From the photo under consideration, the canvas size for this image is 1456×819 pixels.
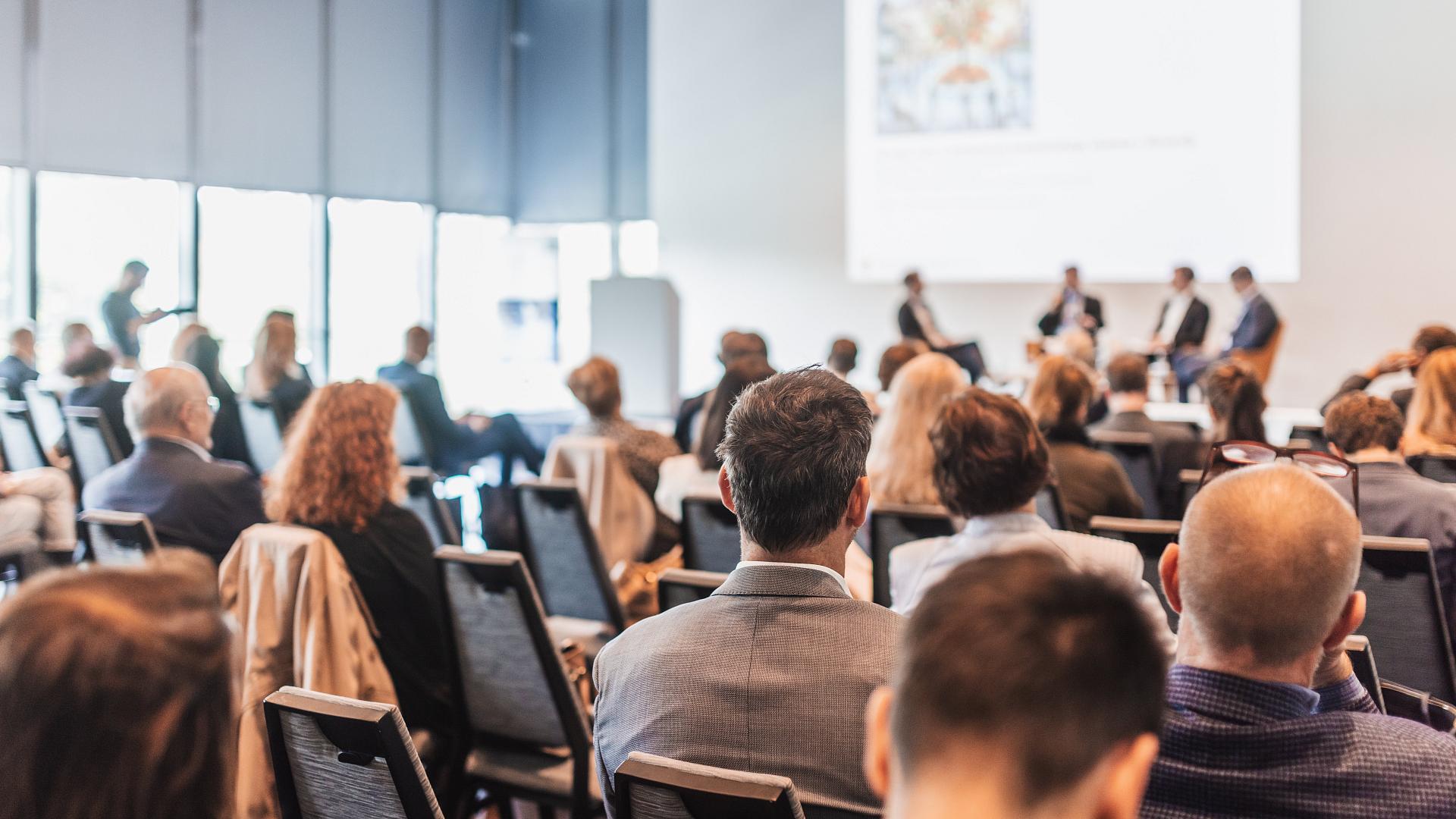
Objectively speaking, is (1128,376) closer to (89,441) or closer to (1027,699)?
(89,441)

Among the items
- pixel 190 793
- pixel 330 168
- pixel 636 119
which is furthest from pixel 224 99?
pixel 190 793

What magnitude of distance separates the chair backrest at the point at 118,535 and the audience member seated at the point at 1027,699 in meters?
2.78

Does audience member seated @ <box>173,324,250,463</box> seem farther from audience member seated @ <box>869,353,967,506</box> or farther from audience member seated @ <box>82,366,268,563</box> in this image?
audience member seated @ <box>869,353,967,506</box>

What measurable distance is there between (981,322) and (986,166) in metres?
1.63

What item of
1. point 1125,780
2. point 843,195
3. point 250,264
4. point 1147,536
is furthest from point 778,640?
point 843,195

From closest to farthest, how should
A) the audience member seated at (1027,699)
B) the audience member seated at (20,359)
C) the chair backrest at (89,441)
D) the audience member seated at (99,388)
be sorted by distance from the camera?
the audience member seated at (1027,699) < the chair backrest at (89,441) < the audience member seated at (99,388) < the audience member seated at (20,359)

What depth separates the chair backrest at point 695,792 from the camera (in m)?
1.36

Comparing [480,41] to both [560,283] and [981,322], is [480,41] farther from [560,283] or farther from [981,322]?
[981,322]

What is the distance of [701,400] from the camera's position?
5.62m

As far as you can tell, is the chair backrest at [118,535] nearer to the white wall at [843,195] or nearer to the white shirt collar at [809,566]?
the white shirt collar at [809,566]

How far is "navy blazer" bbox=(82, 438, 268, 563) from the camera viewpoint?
362 cm

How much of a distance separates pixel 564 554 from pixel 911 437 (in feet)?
3.71


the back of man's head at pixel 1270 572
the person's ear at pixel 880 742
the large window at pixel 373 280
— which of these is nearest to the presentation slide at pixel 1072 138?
the large window at pixel 373 280

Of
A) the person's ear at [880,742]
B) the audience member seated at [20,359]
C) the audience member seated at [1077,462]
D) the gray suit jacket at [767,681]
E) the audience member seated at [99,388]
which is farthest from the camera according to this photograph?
the audience member seated at [20,359]
